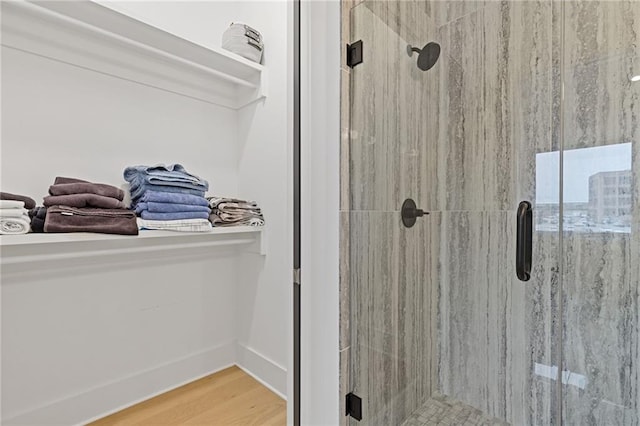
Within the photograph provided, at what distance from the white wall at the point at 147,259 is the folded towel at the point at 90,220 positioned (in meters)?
0.30

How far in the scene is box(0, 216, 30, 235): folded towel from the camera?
3.60 ft

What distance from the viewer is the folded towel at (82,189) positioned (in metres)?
1.27

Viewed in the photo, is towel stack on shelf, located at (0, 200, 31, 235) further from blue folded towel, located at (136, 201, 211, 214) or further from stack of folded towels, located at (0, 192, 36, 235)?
blue folded towel, located at (136, 201, 211, 214)

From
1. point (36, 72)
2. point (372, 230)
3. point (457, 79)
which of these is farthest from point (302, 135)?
point (36, 72)

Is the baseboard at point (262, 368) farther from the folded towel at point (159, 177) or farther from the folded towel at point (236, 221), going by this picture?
the folded towel at point (159, 177)

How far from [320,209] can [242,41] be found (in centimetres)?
109

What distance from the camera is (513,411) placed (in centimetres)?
139

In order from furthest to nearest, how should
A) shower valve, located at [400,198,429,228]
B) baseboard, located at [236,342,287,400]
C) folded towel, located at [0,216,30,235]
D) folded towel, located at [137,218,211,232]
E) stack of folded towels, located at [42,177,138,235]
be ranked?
1. baseboard, located at [236,342,287,400]
2. folded towel, located at [137,218,211,232]
3. shower valve, located at [400,198,429,228]
4. stack of folded towels, located at [42,177,138,235]
5. folded towel, located at [0,216,30,235]

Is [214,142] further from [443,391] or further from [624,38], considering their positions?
[624,38]

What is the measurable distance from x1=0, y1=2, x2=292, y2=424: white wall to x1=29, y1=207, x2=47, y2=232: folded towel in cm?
22

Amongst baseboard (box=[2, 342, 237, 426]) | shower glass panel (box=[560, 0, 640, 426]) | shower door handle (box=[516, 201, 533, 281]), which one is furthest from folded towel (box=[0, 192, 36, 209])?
shower glass panel (box=[560, 0, 640, 426])

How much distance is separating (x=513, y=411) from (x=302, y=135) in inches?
54.7

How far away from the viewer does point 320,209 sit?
1.18 m

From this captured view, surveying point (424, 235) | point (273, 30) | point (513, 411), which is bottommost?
point (513, 411)
